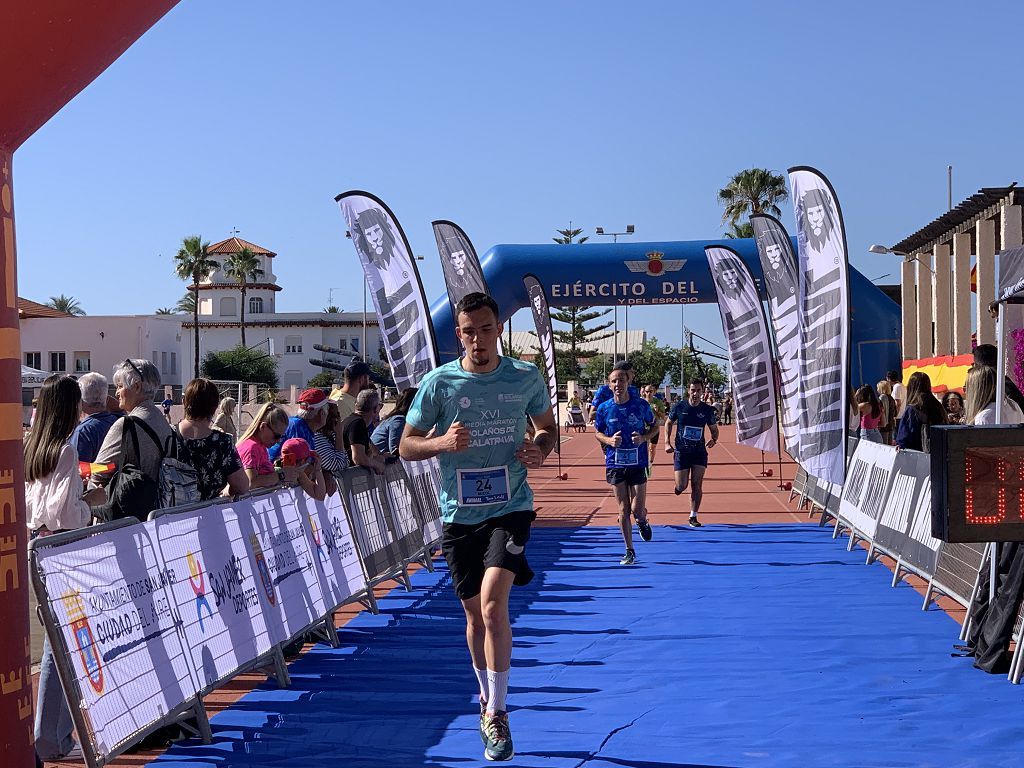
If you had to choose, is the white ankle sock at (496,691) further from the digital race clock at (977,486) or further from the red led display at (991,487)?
the red led display at (991,487)

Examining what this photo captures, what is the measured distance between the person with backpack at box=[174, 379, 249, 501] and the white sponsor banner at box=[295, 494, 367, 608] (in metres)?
1.05

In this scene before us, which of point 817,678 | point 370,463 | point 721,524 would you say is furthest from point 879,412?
point 817,678

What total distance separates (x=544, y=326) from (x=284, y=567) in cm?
1770

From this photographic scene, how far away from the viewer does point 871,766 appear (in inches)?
215

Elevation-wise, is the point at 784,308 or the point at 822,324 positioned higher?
the point at 784,308

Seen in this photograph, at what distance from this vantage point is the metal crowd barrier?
5.09 metres

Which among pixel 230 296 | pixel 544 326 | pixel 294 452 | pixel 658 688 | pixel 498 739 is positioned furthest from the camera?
pixel 230 296

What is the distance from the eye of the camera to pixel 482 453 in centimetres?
600

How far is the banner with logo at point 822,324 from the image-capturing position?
449 inches

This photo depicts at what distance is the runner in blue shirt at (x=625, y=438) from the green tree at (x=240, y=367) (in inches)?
3472

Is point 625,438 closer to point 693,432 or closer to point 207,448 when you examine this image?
point 693,432

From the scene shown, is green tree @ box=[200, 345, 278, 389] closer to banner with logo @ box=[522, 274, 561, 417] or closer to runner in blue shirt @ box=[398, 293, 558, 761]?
banner with logo @ box=[522, 274, 561, 417]

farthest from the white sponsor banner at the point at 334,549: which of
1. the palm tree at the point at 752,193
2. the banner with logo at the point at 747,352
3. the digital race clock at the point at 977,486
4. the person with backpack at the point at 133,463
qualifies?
the palm tree at the point at 752,193

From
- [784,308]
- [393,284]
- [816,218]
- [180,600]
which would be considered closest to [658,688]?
[180,600]
